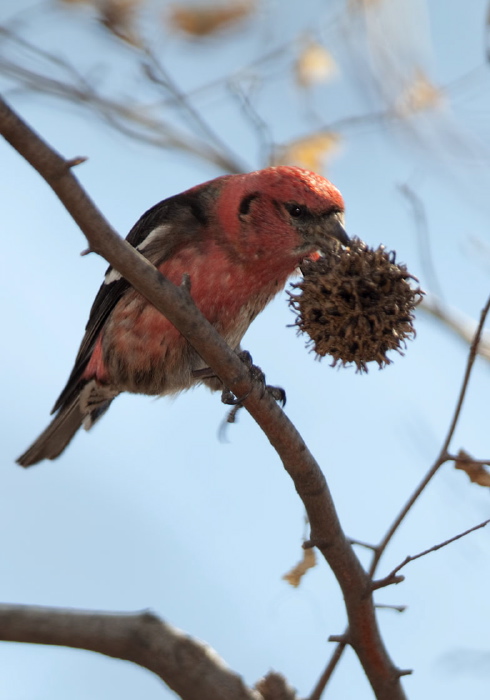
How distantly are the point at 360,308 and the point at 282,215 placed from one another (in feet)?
3.55

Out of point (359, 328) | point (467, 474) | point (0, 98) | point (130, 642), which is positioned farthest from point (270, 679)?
point (0, 98)

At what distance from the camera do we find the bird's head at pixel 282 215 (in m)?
3.97

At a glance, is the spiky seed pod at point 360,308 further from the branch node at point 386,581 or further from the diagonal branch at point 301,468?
the branch node at point 386,581

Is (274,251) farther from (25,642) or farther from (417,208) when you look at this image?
(25,642)

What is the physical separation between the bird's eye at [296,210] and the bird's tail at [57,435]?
5.60 feet

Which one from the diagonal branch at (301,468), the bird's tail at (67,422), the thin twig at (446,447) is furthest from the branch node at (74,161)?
the bird's tail at (67,422)

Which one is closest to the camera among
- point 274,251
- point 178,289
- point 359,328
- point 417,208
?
point 178,289

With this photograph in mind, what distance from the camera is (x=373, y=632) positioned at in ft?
10.5

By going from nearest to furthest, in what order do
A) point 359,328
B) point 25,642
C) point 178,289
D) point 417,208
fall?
point 25,642 < point 178,289 < point 359,328 < point 417,208

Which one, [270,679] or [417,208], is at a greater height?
[417,208]

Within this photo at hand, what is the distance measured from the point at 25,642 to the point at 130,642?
0.29 m

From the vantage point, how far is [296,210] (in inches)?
161

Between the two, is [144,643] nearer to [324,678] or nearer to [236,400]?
[324,678]

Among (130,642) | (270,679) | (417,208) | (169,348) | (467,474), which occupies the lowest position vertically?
(130,642)
